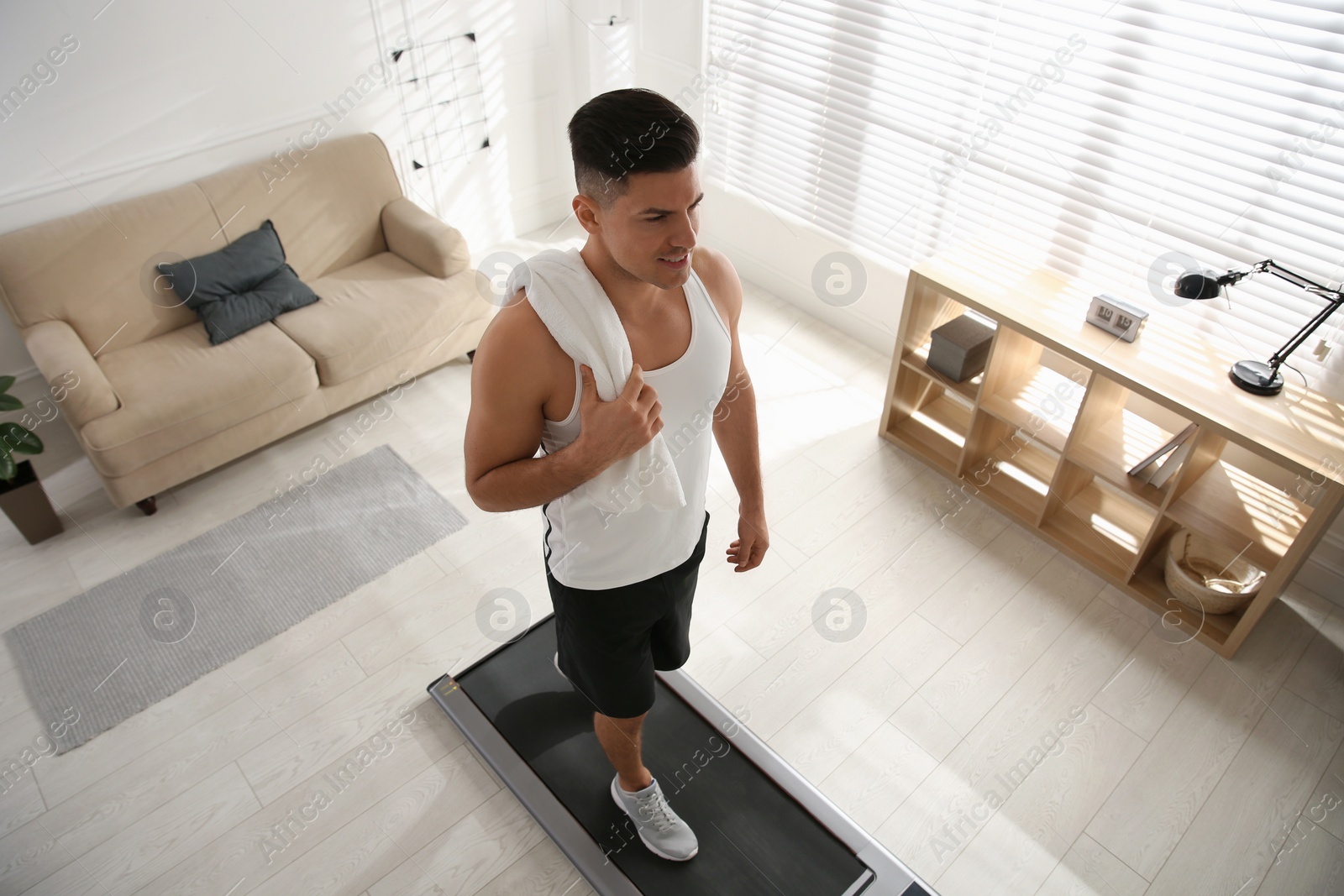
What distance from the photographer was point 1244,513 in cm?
252

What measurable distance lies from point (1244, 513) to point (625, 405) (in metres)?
2.11

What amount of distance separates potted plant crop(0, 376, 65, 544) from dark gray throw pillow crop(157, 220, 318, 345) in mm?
644

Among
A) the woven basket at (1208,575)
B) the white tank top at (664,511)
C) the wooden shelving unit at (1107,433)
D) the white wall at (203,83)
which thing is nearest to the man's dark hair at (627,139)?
the white tank top at (664,511)

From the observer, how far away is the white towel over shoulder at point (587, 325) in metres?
1.34

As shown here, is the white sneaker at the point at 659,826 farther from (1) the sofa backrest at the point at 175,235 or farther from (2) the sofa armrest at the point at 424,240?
(1) the sofa backrest at the point at 175,235

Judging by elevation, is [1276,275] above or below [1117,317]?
above

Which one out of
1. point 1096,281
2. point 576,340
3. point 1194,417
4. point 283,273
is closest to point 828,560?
point 1194,417

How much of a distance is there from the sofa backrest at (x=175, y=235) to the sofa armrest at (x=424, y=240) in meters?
0.09

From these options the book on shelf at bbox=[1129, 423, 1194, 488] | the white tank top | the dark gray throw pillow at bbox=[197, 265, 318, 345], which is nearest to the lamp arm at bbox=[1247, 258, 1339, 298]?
the book on shelf at bbox=[1129, 423, 1194, 488]

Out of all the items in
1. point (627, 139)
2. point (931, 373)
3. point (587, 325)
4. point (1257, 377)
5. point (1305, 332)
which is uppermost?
point (627, 139)

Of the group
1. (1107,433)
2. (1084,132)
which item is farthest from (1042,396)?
(1084,132)

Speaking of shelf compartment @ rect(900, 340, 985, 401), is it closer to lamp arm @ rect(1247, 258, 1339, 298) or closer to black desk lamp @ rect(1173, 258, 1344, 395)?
black desk lamp @ rect(1173, 258, 1344, 395)

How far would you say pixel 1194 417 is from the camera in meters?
2.34

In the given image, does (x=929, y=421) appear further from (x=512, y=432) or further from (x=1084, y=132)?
(x=512, y=432)
